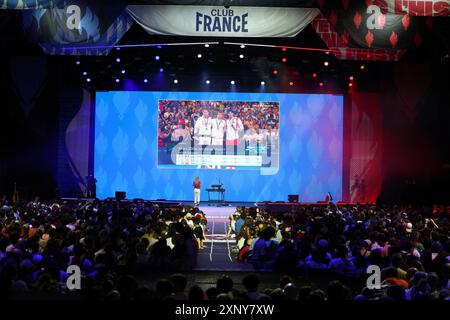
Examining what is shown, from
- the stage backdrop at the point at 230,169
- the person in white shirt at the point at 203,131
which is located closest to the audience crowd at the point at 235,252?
the person in white shirt at the point at 203,131

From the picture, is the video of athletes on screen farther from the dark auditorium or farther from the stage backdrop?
the stage backdrop

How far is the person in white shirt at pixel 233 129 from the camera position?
23.3m

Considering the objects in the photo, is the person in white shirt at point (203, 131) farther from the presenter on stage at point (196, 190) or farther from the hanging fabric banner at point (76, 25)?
the hanging fabric banner at point (76, 25)

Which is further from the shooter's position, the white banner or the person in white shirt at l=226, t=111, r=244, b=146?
the person in white shirt at l=226, t=111, r=244, b=146

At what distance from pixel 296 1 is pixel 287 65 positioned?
7622 millimetres

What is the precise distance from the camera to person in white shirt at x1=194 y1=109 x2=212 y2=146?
76.5ft

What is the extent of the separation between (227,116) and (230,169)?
85.0 inches

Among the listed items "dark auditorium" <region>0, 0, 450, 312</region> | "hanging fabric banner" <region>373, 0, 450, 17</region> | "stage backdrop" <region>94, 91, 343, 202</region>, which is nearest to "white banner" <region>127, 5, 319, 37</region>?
"dark auditorium" <region>0, 0, 450, 312</region>

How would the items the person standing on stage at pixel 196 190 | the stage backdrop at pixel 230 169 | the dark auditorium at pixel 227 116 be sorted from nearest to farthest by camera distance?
the dark auditorium at pixel 227 116 < the person standing on stage at pixel 196 190 < the stage backdrop at pixel 230 169

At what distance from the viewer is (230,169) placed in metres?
23.8

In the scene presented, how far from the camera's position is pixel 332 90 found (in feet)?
79.2

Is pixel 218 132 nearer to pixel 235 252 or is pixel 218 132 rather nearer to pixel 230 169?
pixel 230 169

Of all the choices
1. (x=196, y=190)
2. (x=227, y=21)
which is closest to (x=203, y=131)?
(x=196, y=190)
